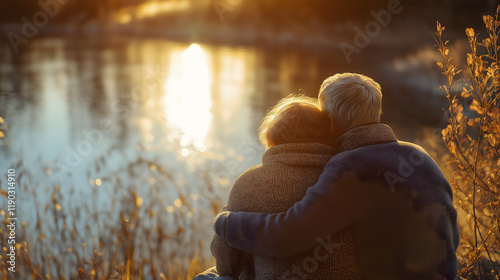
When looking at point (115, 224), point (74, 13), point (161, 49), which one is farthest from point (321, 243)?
point (74, 13)

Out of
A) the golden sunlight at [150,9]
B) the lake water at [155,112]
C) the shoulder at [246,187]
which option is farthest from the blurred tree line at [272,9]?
the shoulder at [246,187]

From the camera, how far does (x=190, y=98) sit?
14977 mm

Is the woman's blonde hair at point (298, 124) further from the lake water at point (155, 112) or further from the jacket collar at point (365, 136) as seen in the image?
the lake water at point (155, 112)

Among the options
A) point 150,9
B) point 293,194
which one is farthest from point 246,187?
point 150,9

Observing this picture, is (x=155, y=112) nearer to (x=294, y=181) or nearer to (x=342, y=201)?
(x=294, y=181)

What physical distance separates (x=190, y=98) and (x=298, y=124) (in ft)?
43.6

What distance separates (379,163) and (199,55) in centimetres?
2561

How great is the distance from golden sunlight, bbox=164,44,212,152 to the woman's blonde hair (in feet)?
22.9

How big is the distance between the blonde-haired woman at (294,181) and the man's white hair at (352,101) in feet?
0.22

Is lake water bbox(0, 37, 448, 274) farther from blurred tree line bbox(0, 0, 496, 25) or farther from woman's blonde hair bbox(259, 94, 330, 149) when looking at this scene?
woman's blonde hair bbox(259, 94, 330, 149)

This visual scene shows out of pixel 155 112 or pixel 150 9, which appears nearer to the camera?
pixel 155 112

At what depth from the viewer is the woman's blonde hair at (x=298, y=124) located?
1873 millimetres

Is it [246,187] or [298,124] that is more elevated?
[298,124]

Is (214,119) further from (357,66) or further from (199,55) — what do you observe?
(199,55)
